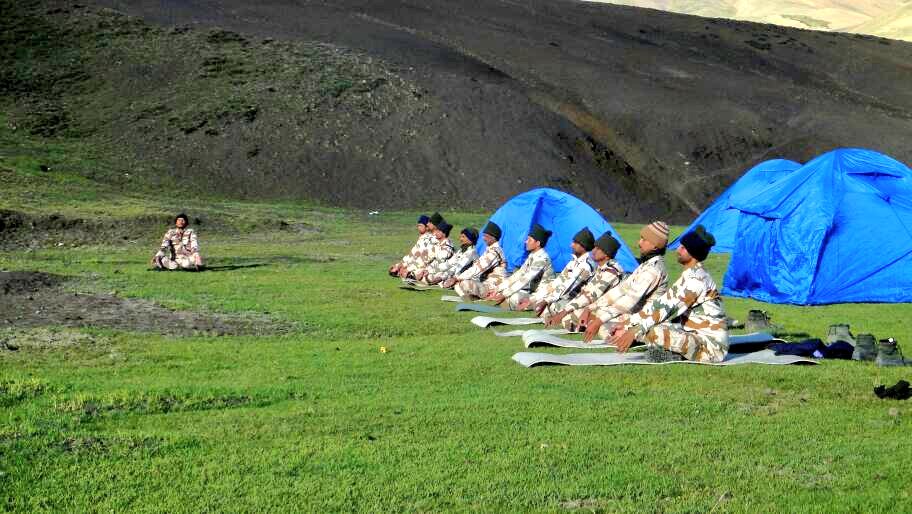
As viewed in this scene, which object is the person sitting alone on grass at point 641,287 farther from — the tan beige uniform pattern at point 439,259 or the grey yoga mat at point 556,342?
the tan beige uniform pattern at point 439,259

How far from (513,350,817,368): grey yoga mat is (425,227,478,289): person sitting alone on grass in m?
8.93

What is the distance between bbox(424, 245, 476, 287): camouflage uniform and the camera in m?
21.2

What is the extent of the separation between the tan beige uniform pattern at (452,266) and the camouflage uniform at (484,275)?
0.35 meters

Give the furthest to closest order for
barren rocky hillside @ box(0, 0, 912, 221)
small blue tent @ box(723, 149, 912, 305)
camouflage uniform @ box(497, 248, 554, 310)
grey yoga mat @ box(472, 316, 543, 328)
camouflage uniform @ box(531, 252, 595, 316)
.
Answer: barren rocky hillside @ box(0, 0, 912, 221) < small blue tent @ box(723, 149, 912, 305) < camouflage uniform @ box(497, 248, 554, 310) < camouflage uniform @ box(531, 252, 595, 316) < grey yoga mat @ box(472, 316, 543, 328)

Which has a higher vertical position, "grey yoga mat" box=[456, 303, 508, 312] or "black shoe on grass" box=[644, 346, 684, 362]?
"black shoe on grass" box=[644, 346, 684, 362]

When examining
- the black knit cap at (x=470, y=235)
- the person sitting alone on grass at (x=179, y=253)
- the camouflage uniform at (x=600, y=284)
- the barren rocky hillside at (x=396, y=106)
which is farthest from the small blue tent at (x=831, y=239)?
the barren rocky hillside at (x=396, y=106)

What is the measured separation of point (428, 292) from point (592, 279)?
588 cm

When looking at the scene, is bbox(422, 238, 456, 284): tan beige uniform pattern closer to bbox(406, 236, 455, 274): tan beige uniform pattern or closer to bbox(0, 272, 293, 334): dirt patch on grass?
bbox(406, 236, 455, 274): tan beige uniform pattern

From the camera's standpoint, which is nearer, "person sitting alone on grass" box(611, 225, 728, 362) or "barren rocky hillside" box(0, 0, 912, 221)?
"person sitting alone on grass" box(611, 225, 728, 362)

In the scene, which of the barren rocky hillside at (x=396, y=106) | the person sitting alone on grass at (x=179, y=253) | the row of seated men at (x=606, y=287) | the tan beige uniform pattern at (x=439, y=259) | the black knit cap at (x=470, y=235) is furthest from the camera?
the barren rocky hillside at (x=396, y=106)

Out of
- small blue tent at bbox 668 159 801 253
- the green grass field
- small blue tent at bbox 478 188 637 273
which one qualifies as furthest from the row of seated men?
small blue tent at bbox 668 159 801 253

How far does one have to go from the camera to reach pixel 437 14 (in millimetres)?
88562

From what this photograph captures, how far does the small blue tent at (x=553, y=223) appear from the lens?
77.6 feet

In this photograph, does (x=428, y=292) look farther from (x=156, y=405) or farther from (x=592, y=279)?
(x=156, y=405)
